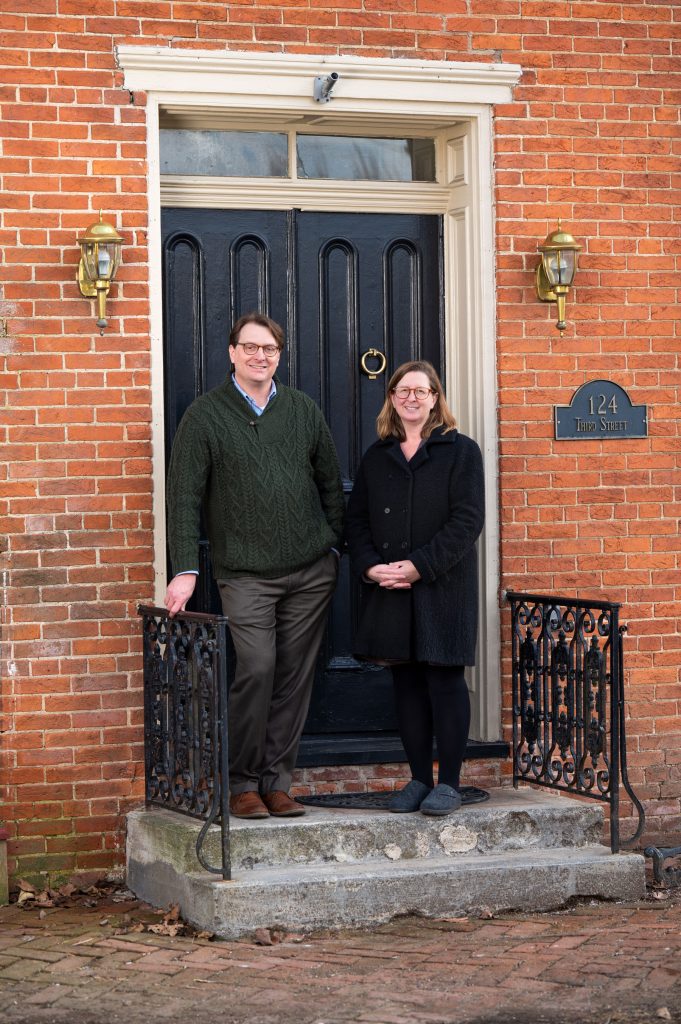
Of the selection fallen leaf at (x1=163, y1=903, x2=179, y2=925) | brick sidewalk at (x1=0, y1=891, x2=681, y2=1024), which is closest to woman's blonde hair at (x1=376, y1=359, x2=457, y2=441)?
brick sidewalk at (x1=0, y1=891, x2=681, y2=1024)

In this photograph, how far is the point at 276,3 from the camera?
6730 mm

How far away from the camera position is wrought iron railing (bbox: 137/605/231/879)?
572 centimetres

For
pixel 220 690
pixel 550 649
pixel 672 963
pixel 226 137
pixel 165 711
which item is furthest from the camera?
pixel 226 137

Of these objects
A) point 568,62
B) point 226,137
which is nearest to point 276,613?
point 226,137

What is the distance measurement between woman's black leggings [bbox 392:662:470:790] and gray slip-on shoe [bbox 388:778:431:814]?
0.12 feet

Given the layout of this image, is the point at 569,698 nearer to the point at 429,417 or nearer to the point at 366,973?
the point at 429,417

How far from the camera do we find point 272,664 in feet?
20.0

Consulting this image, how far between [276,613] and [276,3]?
2.73 m

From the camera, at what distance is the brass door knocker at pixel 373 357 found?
23.5 feet

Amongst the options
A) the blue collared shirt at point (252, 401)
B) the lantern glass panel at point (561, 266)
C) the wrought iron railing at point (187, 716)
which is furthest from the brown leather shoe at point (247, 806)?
the lantern glass panel at point (561, 266)

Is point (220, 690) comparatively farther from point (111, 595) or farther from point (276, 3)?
point (276, 3)

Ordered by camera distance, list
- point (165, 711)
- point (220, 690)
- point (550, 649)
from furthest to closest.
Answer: point (550, 649) < point (165, 711) < point (220, 690)

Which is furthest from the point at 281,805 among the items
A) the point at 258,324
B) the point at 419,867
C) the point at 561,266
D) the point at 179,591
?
the point at 561,266

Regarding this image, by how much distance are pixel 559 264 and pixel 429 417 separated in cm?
114
